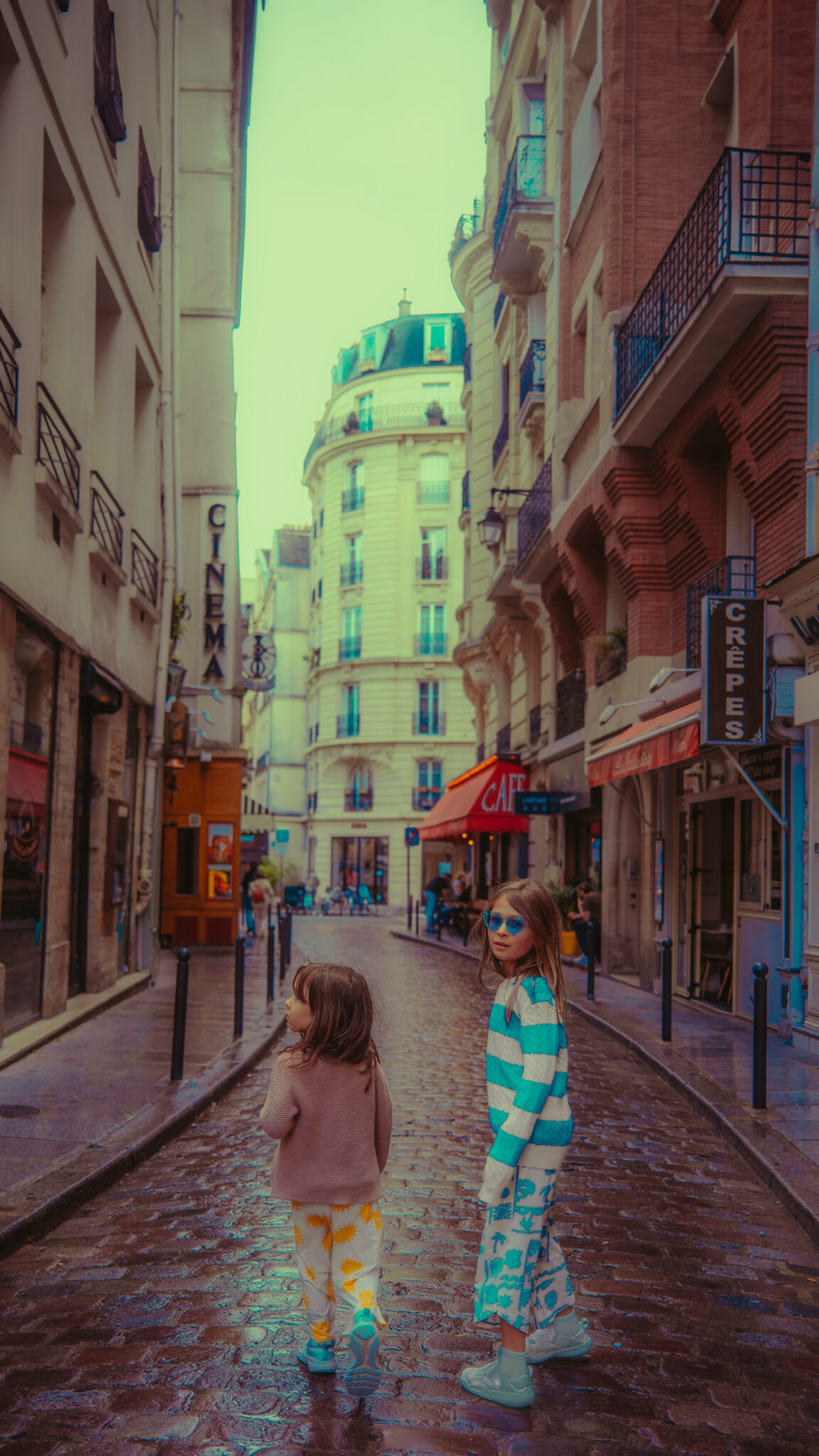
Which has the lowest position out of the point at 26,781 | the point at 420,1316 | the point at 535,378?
the point at 420,1316

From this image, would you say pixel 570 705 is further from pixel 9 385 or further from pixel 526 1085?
pixel 526 1085

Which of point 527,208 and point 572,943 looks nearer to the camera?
point 572,943

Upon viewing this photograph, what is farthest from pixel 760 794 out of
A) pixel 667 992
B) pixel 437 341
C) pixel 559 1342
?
pixel 437 341

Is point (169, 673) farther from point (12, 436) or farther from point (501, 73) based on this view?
point (501, 73)

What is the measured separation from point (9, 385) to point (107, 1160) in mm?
5114

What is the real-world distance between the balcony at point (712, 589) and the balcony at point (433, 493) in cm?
3888

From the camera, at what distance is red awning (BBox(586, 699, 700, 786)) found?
12.2 m

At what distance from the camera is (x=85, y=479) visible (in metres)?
11.5

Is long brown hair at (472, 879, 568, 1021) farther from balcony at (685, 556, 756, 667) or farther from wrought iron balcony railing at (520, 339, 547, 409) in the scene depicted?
wrought iron balcony railing at (520, 339, 547, 409)

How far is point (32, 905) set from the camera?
32.4ft

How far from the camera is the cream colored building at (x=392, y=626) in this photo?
52.8 metres

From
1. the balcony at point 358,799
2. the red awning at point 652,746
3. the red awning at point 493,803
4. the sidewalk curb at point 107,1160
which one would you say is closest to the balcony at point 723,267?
the red awning at point 652,746

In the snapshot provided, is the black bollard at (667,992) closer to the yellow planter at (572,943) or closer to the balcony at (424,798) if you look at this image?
the yellow planter at (572,943)

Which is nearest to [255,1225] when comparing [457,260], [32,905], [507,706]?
[32,905]
